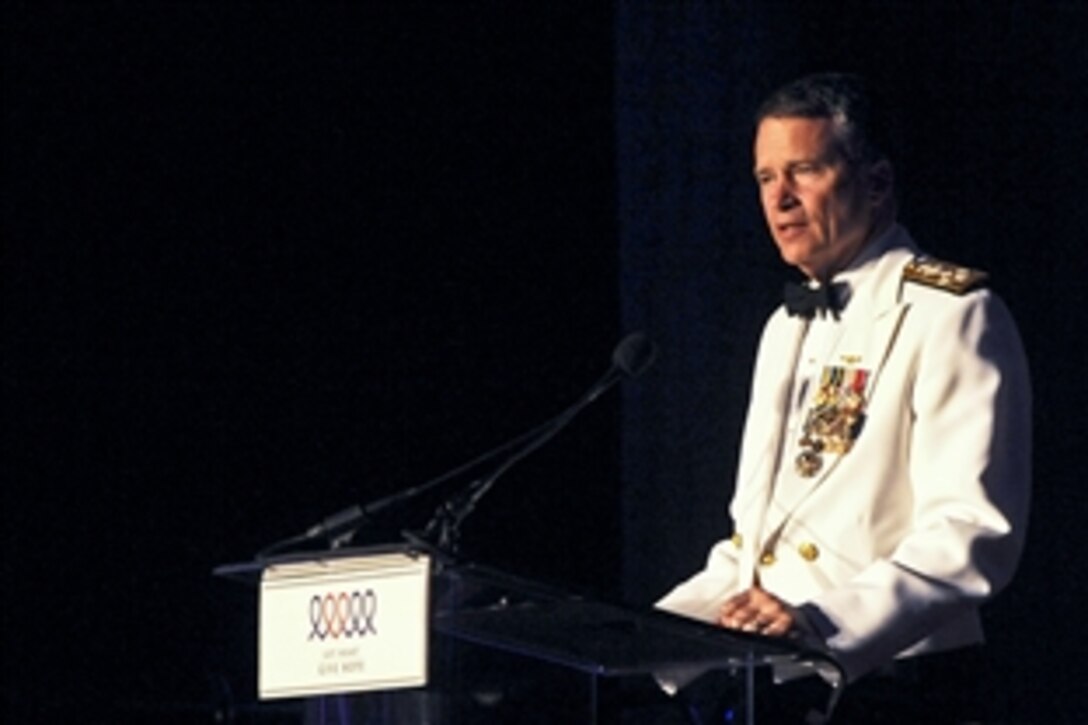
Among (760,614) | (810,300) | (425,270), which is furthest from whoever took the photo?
(425,270)

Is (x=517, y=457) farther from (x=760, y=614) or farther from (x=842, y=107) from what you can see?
(x=842, y=107)

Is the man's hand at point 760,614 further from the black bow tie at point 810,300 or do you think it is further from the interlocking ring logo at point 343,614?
the black bow tie at point 810,300

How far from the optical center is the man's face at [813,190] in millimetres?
3529

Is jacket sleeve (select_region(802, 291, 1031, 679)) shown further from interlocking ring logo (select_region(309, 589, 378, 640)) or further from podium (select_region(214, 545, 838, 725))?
interlocking ring logo (select_region(309, 589, 378, 640))

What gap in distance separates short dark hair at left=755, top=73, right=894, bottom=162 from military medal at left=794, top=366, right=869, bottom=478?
0.34 metres

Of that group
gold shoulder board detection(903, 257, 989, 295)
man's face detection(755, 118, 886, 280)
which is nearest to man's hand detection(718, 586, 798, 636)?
gold shoulder board detection(903, 257, 989, 295)

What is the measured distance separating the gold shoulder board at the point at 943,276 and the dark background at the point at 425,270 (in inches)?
42.3

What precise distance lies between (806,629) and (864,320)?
0.65m

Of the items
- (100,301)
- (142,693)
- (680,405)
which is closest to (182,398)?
(100,301)

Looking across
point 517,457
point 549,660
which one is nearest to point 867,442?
point 517,457

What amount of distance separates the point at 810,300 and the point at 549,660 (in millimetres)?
1018

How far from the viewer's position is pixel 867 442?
11.1ft

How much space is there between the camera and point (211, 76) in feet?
16.2

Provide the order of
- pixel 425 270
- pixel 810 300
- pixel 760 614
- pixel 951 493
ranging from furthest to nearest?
pixel 425 270, pixel 810 300, pixel 951 493, pixel 760 614
